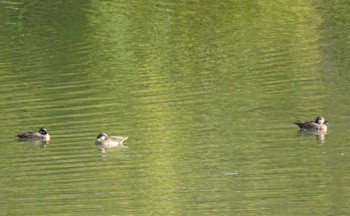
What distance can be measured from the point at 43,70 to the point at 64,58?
1.76 metres

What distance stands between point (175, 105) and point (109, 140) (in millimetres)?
4397

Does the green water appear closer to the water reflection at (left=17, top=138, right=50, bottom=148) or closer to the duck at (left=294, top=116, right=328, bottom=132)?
the water reflection at (left=17, top=138, right=50, bottom=148)

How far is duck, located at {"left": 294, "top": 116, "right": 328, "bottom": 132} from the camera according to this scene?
27.9 metres

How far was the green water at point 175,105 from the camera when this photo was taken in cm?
2373

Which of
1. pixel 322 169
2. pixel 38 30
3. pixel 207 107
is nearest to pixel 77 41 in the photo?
pixel 38 30

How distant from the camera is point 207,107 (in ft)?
102

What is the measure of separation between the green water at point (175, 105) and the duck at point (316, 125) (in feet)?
0.68

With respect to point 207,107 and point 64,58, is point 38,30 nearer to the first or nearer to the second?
point 64,58

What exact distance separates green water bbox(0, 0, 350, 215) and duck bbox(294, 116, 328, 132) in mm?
206

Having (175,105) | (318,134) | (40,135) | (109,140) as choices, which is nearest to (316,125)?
(318,134)

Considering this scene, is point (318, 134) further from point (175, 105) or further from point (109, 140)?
point (175, 105)

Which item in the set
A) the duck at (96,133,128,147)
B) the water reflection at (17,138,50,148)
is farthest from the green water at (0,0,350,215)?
the duck at (96,133,128,147)

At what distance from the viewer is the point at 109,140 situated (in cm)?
2716

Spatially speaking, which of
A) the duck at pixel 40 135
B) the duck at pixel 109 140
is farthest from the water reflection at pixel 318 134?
the duck at pixel 40 135
